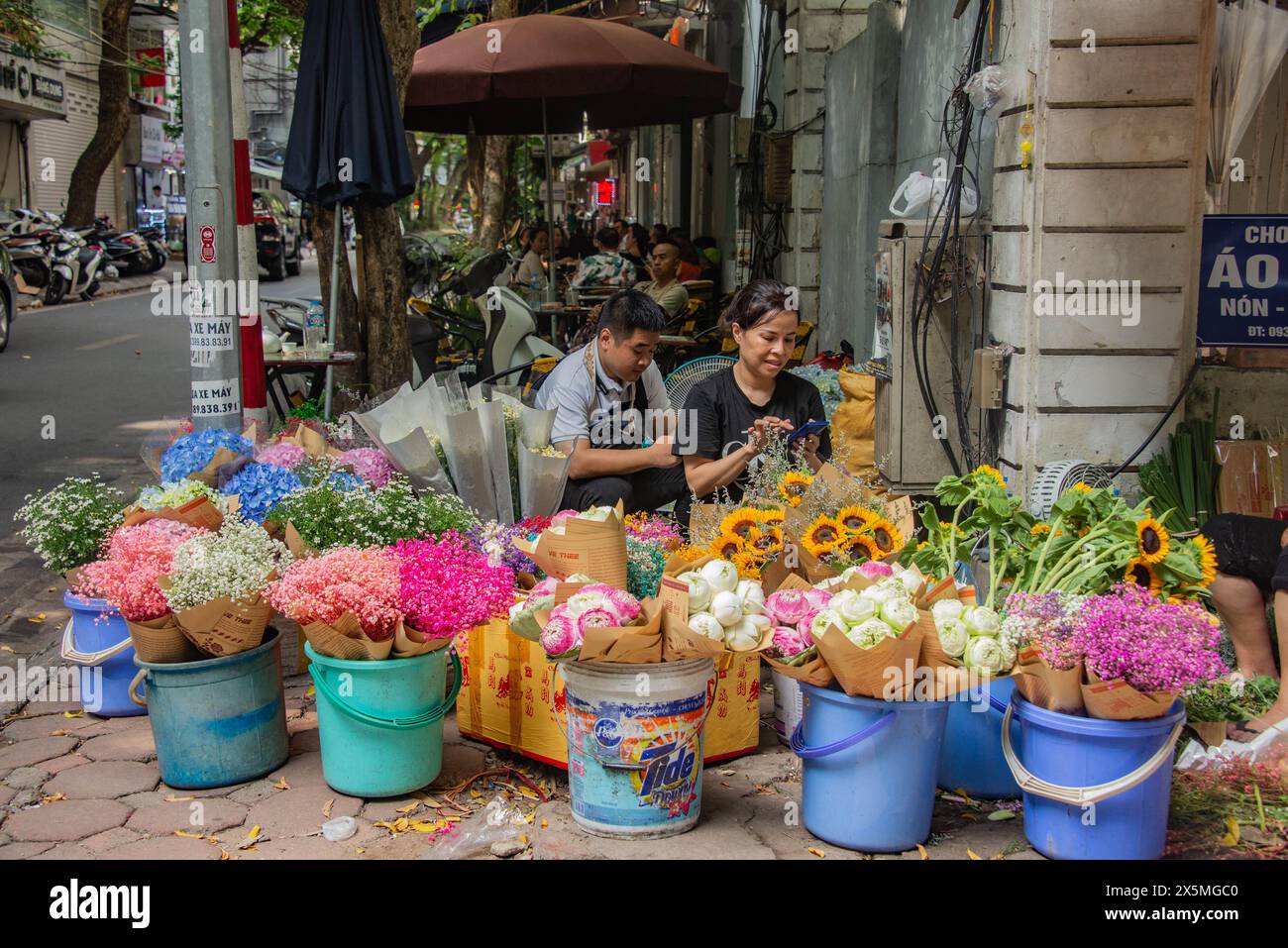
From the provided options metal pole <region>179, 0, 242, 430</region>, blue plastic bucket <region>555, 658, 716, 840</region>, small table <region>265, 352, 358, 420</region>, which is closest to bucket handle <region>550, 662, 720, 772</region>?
blue plastic bucket <region>555, 658, 716, 840</region>

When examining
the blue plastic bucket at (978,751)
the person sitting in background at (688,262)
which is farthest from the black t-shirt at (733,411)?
the person sitting in background at (688,262)

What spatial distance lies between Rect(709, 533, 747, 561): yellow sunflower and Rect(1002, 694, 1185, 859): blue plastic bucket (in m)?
1.20

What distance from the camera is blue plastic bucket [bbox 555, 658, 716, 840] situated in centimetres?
344

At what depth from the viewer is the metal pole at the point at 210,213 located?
5.25 metres

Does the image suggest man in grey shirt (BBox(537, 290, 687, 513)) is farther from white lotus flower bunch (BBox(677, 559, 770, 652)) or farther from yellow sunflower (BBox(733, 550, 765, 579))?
white lotus flower bunch (BBox(677, 559, 770, 652))

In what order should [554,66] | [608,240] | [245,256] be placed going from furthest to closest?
[608,240] → [554,66] → [245,256]

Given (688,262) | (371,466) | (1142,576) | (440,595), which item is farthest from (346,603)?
(688,262)

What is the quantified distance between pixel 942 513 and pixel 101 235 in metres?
23.0

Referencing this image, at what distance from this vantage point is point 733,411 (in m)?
5.21

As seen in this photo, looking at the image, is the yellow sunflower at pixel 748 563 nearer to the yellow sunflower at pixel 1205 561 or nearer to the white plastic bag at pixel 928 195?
the yellow sunflower at pixel 1205 561

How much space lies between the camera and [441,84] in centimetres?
957

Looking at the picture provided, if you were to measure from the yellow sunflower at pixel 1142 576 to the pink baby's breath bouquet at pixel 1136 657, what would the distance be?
1.10 ft

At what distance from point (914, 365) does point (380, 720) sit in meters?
3.34

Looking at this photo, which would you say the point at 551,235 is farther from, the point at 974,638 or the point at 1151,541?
the point at 974,638
